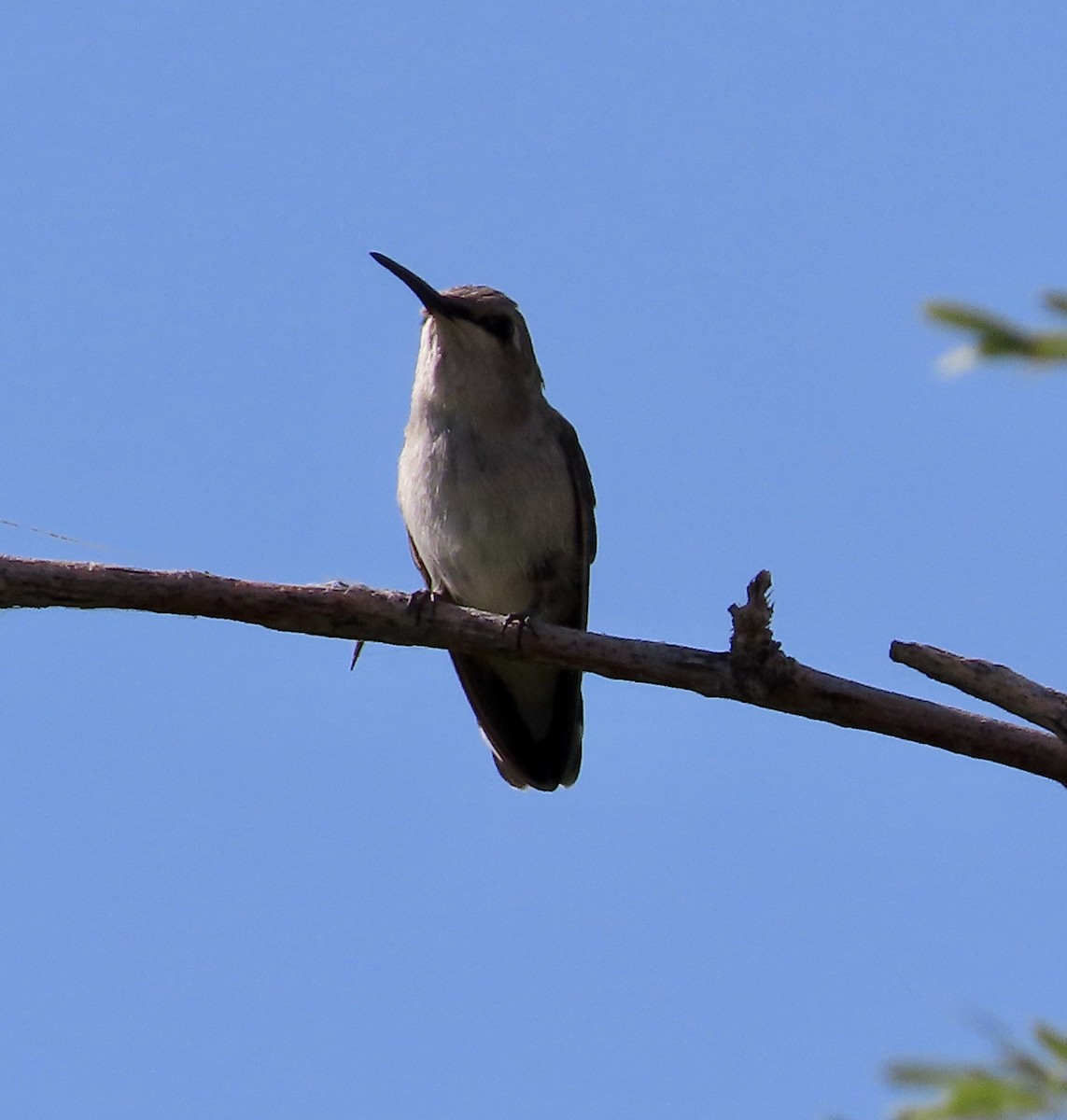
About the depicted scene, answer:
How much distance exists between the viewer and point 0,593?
5586 mm

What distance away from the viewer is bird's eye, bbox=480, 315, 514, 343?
29.2 feet

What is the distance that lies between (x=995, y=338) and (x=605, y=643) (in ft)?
12.9

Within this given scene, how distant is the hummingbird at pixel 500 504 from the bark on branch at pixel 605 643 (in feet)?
6.37

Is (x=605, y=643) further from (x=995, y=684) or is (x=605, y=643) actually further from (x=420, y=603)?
(x=995, y=684)

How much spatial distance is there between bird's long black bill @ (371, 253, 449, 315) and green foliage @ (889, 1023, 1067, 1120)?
7.26m

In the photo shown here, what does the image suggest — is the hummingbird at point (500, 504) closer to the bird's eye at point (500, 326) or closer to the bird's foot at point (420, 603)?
the bird's eye at point (500, 326)

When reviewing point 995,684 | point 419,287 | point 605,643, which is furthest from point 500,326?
point 995,684

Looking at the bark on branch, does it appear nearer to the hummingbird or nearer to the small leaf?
the hummingbird

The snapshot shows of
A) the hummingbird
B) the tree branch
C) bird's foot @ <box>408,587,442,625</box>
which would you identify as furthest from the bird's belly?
Answer: the tree branch

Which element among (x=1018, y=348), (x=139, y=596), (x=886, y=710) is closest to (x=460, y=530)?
(x=139, y=596)

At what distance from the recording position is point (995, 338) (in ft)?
6.67

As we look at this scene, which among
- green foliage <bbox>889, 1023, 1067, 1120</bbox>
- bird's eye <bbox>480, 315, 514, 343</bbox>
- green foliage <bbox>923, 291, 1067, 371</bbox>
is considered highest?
bird's eye <bbox>480, 315, 514, 343</bbox>

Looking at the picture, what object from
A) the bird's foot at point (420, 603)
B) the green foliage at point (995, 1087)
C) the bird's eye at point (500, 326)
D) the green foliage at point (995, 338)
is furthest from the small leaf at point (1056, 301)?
the bird's eye at point (500, 326)

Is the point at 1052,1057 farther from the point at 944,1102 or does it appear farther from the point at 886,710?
the point at 886,710
